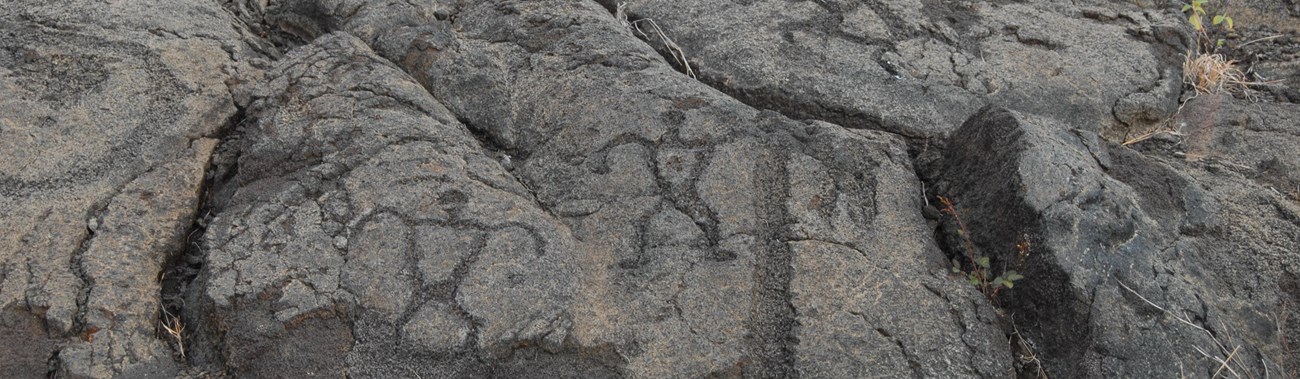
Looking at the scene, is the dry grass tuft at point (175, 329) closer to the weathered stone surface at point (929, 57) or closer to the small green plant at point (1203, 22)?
the weathered stone surface at point (929, 57)

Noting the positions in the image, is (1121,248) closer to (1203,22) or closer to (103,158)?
(1203,22)

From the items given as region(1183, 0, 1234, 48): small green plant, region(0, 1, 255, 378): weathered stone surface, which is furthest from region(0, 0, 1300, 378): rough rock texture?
region(1183, 0, 1234, 48): small green plant

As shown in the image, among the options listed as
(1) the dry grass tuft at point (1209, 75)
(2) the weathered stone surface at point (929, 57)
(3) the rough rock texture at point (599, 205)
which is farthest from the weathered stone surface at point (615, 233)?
(1) the dry grass tuft at point (1209, 75)

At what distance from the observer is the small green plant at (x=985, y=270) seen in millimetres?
2301

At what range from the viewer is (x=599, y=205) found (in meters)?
2.53

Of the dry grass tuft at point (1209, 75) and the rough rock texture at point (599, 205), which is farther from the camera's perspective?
the dry grass tuft at point (1209, 75)

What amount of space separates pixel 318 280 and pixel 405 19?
1236 mm

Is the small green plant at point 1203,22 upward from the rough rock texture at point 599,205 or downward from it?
downward

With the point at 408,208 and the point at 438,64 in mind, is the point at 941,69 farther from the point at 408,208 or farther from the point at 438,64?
the point at 408,208

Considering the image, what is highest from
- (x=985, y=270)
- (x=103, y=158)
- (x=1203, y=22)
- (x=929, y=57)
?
(x=103, y=158)

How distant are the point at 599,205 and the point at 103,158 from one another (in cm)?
121

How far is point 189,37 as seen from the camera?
304 cm

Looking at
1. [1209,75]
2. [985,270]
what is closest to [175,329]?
[985,270]

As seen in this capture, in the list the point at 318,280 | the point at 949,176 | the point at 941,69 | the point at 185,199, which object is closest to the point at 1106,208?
the point at 949,176
